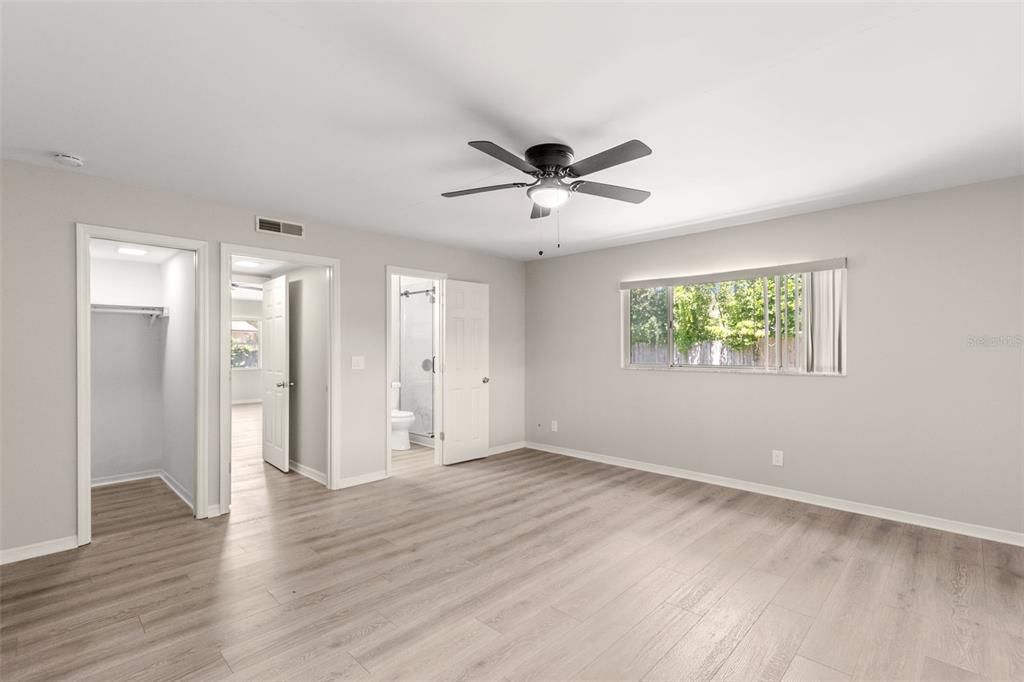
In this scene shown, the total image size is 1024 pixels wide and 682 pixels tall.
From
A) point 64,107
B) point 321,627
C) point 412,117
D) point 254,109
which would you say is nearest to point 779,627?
point 321,627

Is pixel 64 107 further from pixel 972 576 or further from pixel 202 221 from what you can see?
pixel 972 576

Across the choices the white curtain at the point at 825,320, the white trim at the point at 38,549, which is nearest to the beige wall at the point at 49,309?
the white trim at the point at 38,549

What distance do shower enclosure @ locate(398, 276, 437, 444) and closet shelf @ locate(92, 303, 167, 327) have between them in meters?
2.95

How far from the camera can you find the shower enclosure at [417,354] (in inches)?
267

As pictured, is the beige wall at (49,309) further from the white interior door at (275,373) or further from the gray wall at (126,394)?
the gray wall at (126,394)

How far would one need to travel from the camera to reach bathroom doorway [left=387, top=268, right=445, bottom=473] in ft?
21.4

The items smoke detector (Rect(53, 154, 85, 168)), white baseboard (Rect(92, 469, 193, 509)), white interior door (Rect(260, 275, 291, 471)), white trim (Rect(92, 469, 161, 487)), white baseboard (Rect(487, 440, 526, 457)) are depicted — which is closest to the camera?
smoke detector (Rect(53, 154, 85, 168))

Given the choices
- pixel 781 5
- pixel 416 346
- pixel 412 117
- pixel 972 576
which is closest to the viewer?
pixel 781 5

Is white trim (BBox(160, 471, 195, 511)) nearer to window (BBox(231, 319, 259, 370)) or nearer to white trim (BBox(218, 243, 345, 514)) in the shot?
white trim (BBox(218, 243, 345, 514))

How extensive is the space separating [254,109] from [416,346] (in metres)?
4.70

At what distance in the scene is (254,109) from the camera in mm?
2455

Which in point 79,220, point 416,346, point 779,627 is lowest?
point 779,627

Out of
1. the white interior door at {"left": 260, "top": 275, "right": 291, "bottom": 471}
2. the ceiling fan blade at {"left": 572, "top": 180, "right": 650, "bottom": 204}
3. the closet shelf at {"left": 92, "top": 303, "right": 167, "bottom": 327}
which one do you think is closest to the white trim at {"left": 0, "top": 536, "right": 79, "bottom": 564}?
the white interior door at {"left": 260, "top": 275, "right": 291, "bottom": 471}

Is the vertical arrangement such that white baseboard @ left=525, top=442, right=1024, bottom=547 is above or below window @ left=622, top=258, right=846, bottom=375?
below
